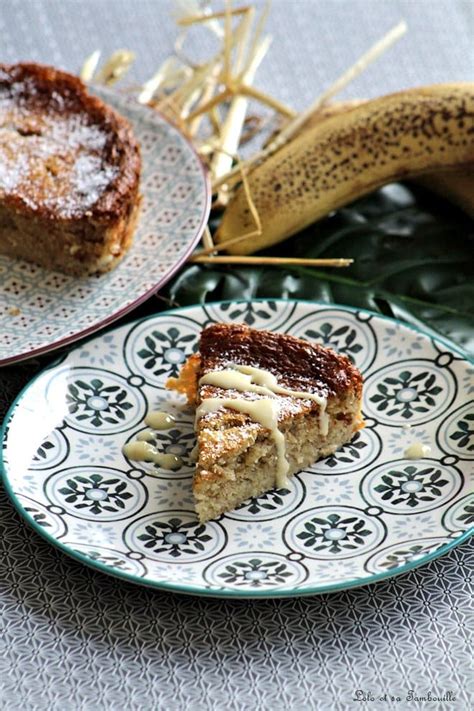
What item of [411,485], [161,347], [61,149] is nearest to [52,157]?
[61,149]

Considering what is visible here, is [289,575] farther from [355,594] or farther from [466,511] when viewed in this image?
[466,511]

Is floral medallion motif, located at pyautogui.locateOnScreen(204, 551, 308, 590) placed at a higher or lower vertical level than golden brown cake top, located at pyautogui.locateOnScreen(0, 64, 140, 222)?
lower

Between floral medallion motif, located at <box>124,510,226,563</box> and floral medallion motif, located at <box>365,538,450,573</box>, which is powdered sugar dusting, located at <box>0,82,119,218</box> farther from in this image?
floral medallion motif, located at <box>365,538,450,573</box>

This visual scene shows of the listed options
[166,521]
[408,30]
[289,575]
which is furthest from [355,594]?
[408,30]

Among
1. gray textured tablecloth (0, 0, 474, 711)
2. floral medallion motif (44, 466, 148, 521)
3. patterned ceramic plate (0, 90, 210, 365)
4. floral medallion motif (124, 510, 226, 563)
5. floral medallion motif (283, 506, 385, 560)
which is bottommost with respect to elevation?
gray textured tablecloth (0, 0, 474, 711)

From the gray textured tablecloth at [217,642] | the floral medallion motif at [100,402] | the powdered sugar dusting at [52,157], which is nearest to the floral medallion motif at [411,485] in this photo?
the gray textured tablecloth at [217,642]

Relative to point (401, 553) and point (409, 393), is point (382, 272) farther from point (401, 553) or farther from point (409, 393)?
point (401, 553)

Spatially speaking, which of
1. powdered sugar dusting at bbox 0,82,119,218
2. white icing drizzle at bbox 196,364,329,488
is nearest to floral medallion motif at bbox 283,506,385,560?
white icing drizzle at bbox 196,364,329,488

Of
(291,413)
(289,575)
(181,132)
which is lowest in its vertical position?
(289,575)
